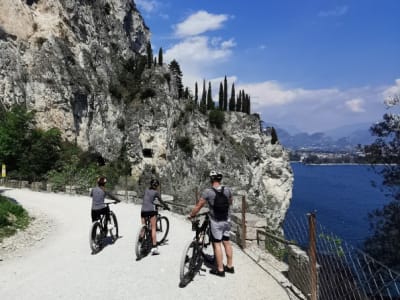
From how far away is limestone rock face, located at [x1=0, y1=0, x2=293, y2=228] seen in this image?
4631cm

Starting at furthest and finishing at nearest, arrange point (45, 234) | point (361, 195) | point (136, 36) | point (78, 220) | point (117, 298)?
point (361, 195), point (136, 36), point (78, 220), point (45, 234), point (117, 298)

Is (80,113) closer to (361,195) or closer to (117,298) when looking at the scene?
(117,298)

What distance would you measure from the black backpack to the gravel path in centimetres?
135

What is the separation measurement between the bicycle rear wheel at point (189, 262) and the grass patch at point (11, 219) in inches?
303

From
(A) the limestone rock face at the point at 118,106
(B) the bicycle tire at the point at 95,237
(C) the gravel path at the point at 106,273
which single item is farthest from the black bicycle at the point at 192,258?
(A) the limestone rock face at the point at 118,106

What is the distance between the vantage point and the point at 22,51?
46.2 meters

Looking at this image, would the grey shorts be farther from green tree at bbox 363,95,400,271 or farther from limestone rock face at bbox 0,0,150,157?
limestone rock face at bbox 0,0,150,157

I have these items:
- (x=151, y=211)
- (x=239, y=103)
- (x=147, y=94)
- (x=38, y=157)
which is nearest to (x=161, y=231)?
(x=151, y=211)

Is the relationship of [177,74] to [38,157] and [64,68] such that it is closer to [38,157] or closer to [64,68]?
[64,68]

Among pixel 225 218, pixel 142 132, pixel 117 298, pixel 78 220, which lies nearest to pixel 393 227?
pixel 225 218

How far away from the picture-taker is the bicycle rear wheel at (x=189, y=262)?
7238 mm

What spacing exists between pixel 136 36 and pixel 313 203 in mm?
58031

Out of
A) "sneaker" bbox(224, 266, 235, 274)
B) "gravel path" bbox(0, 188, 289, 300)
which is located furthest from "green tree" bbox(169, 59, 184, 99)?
"sneaker" bbox(224, 266, 235, 274)

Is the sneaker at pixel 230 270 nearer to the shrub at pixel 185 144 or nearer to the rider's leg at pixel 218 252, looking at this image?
the rider's leg at pixel 218 252
